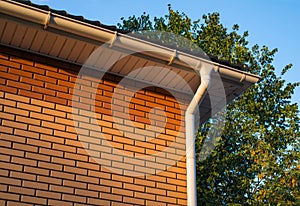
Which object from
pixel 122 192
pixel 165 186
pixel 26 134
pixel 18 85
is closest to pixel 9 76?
pixel 18 85

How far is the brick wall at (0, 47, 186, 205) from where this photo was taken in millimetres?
5258

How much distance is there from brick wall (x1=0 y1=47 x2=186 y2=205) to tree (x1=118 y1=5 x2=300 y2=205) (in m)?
10.9

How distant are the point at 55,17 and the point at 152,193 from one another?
2284mm

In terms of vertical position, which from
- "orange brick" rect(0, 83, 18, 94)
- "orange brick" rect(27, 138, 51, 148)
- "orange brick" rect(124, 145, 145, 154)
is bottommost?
"orange brick" rect(27, 138, 51, 148)

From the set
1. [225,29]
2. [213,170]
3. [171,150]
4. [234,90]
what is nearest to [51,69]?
[171,150]

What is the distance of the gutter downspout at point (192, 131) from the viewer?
6.02 m

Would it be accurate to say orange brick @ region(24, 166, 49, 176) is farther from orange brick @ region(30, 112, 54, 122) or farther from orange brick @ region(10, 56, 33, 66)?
orange brick @ region(10, 56, 33, 66)

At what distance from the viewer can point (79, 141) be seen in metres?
5.66

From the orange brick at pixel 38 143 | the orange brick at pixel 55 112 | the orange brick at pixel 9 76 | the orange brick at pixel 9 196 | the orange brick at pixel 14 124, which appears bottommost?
the orange brick at pixel 9 196

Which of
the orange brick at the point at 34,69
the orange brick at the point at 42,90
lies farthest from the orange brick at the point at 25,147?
the orange brick at the point at 34,69

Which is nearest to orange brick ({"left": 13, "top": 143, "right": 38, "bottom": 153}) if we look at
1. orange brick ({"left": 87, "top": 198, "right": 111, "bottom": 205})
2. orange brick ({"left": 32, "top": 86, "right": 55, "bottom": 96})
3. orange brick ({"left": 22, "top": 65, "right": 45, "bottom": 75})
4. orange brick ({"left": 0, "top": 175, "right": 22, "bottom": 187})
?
orange brick ({"left": 0, "top": 175, "right": 22, "bottom": 187})

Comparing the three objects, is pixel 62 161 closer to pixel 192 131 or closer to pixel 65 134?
pixel 65 134

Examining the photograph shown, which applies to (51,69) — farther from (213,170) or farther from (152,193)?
(213,170)

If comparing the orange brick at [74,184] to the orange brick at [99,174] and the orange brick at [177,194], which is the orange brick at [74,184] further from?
the orange brick at [177,194]
